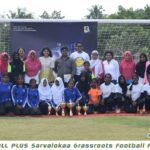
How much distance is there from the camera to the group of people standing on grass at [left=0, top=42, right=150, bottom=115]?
49.3 ft

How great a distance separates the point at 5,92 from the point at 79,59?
2253 millimetres

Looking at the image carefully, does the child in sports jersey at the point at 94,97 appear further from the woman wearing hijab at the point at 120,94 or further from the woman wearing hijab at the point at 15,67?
the woman wearing hijab at the point at 15,67

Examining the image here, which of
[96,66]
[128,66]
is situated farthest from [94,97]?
[128,66]

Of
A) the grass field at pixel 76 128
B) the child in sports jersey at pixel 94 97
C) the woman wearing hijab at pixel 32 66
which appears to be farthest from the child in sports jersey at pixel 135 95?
the woman wearing hijab at pixel 32 66

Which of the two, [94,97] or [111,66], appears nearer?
[94,97]

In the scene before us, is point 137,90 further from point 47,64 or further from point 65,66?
point 47,64

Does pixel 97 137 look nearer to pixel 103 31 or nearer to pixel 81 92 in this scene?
pixel 81 92

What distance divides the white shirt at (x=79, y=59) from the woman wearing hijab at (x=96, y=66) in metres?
0.17

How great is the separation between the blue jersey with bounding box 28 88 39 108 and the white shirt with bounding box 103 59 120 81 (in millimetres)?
2078

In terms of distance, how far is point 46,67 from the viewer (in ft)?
50.9

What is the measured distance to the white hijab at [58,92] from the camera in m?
15.2

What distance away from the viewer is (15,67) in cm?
1523

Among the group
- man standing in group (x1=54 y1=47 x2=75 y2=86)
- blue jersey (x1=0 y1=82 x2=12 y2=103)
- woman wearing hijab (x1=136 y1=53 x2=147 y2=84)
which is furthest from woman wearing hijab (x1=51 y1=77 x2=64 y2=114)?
woman wearing hijab (x1=136 y1=53 x2=147 y2=84)
